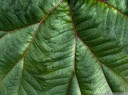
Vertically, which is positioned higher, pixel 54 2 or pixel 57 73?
pixel 54 2

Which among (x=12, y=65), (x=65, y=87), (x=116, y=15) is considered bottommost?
Answer: (x=65, y=87)

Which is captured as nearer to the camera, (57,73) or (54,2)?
(54,2)

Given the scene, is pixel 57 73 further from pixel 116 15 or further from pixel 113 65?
pixel 116 15

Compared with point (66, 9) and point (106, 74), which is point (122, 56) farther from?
point (66, 9)

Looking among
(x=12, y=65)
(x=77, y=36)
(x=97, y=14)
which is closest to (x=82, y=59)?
(x=77, y=36)

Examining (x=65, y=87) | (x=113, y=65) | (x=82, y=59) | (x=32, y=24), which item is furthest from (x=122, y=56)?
(x=32, y=24)

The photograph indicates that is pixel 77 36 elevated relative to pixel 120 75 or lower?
elevated
